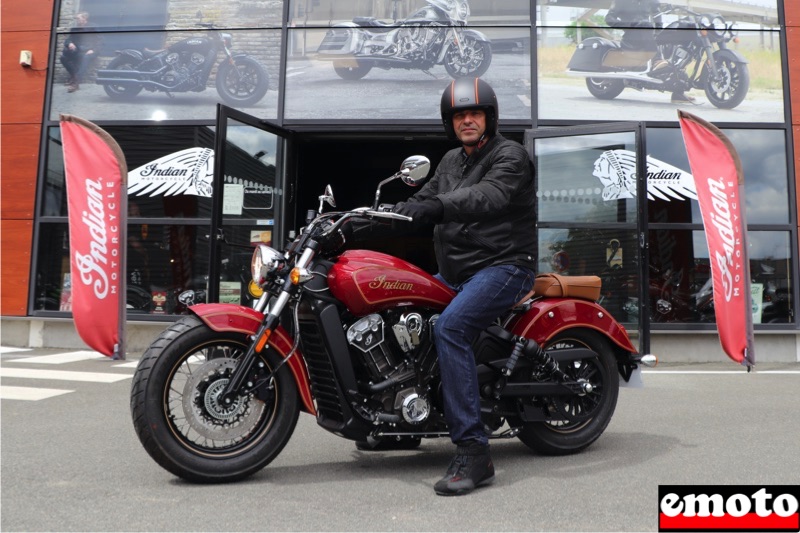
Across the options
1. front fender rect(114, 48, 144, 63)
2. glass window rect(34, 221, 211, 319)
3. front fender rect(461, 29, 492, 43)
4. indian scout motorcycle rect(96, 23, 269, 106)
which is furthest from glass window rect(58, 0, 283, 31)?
glass window rect(34, 221, 211, 319)

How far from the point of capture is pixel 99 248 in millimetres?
8734

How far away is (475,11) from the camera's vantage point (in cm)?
1040

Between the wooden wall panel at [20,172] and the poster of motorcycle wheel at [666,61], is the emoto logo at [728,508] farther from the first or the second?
the wooden wall panel at [20,172]

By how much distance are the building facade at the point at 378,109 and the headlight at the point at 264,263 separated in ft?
18.9

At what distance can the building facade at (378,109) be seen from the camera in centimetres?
985

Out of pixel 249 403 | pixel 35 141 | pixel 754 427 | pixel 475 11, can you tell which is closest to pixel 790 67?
pixel 475 11

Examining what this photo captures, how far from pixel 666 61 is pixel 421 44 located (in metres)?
3.24

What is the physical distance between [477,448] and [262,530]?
1.16m

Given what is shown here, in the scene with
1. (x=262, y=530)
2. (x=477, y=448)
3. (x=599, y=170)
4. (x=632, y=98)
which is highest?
(x=632, y=98)

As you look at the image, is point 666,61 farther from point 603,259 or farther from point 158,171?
point 158,171

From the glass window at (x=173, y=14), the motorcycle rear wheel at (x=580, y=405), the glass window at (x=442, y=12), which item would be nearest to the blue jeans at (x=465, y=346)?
the motorcycle rear wheel at (x=580, y=405)

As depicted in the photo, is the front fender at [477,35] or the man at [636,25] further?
the front fender at [477,35]

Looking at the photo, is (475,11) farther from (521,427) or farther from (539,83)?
(521,427)

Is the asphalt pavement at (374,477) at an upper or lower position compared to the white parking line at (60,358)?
lower
